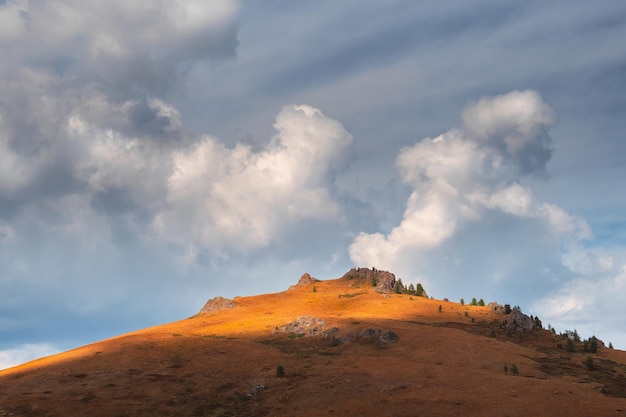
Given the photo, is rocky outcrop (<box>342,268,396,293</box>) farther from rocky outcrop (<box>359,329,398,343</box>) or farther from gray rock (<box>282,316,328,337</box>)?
rocky outcrop (<box>359,329,398,343</box>)

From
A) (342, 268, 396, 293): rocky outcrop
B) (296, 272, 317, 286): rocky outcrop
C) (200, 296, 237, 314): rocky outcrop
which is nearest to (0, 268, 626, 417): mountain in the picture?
A: (200, 296, 237, 314): rocky outcrop

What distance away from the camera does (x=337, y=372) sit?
166 feet

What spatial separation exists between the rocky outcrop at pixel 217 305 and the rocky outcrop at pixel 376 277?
30.9 meters

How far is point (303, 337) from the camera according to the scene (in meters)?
70.4

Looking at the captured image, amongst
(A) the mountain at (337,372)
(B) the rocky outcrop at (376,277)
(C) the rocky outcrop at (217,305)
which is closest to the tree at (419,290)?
(B) the rocky outcrop at (376,277)

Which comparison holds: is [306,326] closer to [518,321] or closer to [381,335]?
[381,335]

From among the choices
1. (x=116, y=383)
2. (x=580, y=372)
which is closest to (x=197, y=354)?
(x=116, y=383)

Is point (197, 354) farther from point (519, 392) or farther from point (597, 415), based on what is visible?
point (597, 415)

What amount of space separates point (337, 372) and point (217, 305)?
56.4 meters

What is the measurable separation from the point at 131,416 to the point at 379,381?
21.1 metres

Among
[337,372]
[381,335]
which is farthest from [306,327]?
[337,372]

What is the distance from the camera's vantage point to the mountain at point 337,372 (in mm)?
40719

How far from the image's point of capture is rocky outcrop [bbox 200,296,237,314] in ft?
333

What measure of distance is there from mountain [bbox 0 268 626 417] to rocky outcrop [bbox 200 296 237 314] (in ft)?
49.2
